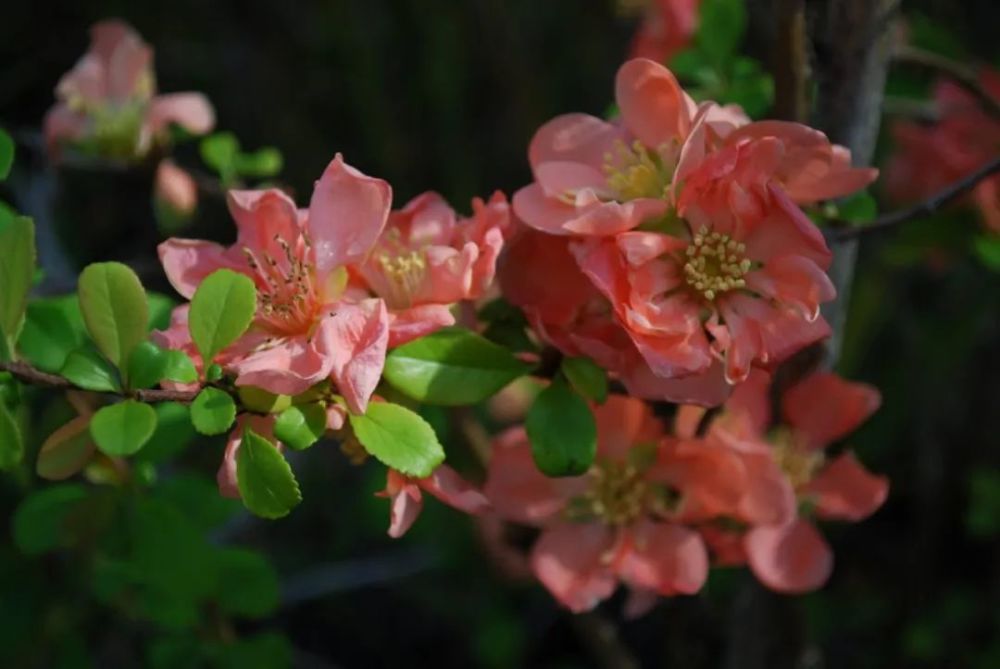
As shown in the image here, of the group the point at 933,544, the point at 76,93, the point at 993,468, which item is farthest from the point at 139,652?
the point at 993,468

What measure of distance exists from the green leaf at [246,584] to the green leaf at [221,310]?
495mm

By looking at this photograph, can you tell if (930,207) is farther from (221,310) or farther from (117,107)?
(117,107)

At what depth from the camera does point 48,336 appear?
0.88 metres

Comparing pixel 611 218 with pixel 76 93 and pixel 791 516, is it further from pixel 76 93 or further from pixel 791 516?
pixel 76 93

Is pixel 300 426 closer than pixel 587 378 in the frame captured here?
Yes

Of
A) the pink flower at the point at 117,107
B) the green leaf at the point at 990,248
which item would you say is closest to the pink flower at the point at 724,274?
the green leaf at the point at 990,248

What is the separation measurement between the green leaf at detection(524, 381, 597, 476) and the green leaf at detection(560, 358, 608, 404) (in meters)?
0.01

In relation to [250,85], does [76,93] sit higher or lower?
higher

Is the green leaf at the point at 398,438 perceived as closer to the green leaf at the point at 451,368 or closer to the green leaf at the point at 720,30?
the green leaf at the point at 451,368

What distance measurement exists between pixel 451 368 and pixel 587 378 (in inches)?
3.5

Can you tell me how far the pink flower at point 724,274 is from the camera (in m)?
0.68

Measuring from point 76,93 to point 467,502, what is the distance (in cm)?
67

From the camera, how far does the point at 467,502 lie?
2.42 feet

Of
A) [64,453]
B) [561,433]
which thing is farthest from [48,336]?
[561,433]
